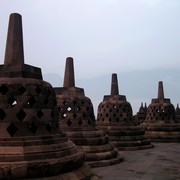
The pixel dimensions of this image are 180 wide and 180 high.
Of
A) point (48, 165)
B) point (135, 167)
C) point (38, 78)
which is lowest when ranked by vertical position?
point (135, 167)

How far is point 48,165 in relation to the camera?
20.7 ft

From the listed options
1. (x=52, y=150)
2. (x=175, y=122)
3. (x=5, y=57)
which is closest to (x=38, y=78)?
(x=5, y=57)

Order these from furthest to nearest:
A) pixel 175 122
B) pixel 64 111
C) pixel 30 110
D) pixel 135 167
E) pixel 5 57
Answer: pixel 175 122
pixel 64 111
pixel 135 167
pixel 5 57
pixel 30 110

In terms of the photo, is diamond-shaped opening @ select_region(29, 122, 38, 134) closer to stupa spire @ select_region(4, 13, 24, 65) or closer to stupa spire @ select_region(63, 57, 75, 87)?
stupa spire @ select_region(4, 13, 24, 65)

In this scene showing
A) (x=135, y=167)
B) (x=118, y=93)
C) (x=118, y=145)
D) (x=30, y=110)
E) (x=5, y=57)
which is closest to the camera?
(x=30, y=110)

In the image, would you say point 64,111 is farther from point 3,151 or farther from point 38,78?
point 3,151

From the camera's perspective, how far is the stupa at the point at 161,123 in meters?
22.2

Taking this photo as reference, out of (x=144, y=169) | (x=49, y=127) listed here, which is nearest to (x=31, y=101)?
(x=49, y=127)

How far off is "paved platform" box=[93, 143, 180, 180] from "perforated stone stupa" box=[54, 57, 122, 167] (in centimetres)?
75

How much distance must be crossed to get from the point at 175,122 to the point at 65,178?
58.4 ft

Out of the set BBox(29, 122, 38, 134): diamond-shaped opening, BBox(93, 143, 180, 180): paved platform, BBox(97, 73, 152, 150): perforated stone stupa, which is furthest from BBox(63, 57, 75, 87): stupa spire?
BBox(29, 122, 38, 134): diamond-shaped opening

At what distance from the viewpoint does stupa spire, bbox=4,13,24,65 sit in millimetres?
7323

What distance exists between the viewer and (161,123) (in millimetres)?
22516

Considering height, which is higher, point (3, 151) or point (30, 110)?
point (30, 110)
